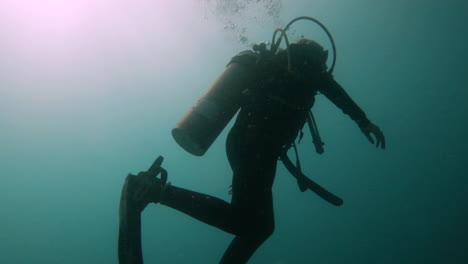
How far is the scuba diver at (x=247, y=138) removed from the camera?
2.28 meters

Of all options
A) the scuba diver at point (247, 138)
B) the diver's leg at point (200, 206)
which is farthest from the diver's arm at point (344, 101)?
the diver's leg at point (200, 206)

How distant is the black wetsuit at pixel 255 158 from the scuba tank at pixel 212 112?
4.0 inches

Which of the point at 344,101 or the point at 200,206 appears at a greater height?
the point at 344,101

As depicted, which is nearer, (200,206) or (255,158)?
(200,206)

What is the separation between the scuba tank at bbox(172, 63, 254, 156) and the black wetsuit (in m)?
0.10

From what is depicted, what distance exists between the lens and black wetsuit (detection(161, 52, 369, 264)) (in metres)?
2.31

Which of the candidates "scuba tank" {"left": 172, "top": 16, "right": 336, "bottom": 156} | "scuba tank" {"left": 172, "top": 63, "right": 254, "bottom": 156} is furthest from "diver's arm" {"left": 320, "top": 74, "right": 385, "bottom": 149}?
"scuba tank" {"left": 172, "top": 63, "right": 254, "bottom": 156}

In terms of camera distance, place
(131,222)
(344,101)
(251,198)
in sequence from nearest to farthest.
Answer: (131,222), (251,198), (344,101)

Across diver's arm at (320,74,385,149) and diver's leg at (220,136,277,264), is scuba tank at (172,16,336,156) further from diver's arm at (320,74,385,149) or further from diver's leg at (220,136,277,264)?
diver's arm at (320,74,385,149)

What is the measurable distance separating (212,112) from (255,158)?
1.75 feet

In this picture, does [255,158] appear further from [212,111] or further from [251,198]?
[212,111]

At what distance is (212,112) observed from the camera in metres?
2.64

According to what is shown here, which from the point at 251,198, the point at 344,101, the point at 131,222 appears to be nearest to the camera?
the point at 131,222

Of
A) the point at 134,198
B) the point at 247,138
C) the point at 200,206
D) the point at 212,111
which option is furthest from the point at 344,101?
the point at 134,198
